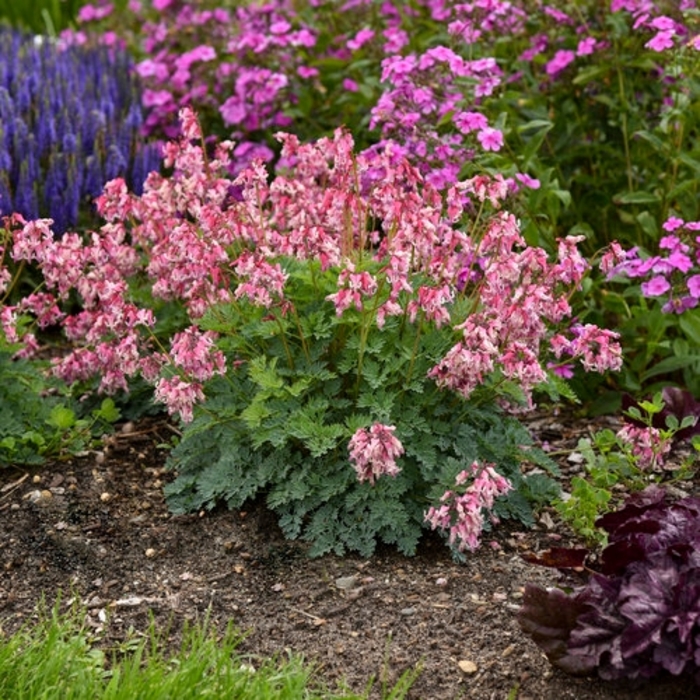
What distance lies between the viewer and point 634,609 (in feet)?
8.70

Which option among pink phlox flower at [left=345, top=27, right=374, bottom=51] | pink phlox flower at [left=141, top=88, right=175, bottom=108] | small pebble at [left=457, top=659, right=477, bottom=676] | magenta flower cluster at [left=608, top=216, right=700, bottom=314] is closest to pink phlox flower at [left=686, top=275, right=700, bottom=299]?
magenta flower cluster at [left=608, top=216, right=700, bottom=314]

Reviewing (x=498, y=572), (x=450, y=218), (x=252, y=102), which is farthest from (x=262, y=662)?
(x=252, y=102)

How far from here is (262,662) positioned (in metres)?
2.96

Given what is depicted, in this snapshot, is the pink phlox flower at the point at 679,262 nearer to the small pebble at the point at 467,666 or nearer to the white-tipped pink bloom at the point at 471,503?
the white-tipped pink bloom at the point at 471,503

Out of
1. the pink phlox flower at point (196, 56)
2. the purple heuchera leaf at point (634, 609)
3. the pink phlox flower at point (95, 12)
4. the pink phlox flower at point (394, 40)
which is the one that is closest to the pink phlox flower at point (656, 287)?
the purple heuchera leaf at point (634, 609)

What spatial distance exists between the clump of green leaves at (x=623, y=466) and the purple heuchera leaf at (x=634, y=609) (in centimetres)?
40

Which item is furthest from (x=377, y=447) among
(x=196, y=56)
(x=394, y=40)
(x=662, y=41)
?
(x=196, y=56)

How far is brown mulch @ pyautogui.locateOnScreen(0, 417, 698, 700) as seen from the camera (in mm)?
2947

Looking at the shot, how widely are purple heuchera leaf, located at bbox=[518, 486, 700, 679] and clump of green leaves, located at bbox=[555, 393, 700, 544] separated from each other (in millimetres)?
397

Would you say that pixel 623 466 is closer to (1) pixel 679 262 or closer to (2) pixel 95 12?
(1) pixel 679 262

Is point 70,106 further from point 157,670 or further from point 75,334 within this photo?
point 157,670

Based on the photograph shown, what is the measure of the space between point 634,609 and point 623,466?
0.98 meters

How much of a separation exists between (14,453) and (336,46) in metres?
2.77

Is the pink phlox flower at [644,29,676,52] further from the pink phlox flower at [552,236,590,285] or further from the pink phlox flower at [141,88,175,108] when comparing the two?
the pink phlox flower at [141,88,175,108]
